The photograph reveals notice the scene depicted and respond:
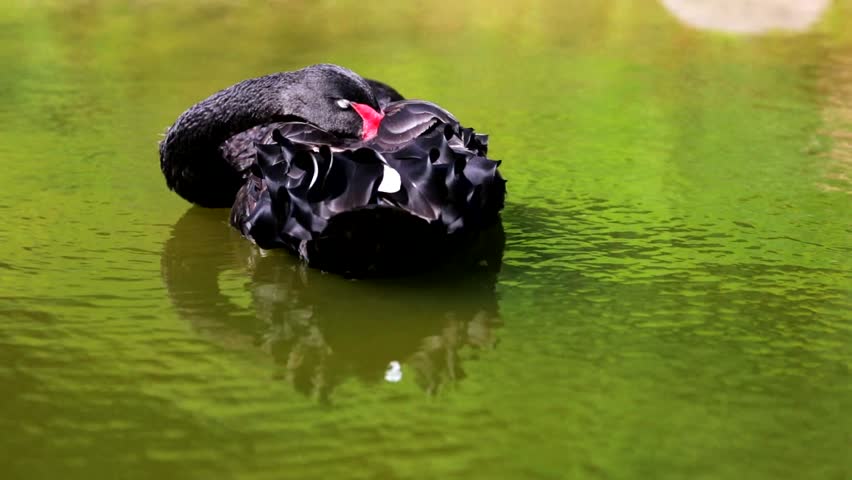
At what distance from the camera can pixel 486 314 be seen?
2.46 meters

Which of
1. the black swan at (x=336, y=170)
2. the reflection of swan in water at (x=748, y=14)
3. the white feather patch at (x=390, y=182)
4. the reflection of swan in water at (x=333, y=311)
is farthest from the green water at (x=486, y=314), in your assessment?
the reflection of swan in water at (x=748, y=14)

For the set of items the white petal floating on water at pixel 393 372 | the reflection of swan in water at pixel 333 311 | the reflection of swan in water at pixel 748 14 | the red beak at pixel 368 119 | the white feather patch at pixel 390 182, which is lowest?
the white petal floating on water at pixel 393 372

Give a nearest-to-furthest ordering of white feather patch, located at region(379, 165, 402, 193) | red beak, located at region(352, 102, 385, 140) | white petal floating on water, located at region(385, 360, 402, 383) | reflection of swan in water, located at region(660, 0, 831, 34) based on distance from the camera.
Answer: white petal floating on water, located at region(385, 360, 402, 383) → white feather patch, located at region(379, 165, 402, 193) → red beak, located at region(352, 102, 385, 140) → reflection of swan in water, located at region(660, 0, 831, 34)

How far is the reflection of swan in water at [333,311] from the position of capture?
2162mm

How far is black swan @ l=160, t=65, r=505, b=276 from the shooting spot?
2.42m

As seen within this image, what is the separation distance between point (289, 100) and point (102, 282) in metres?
0.71

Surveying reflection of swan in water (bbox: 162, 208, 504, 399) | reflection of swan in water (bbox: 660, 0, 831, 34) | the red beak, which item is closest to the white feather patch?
reflection of swan in water (bbox: 162, 208, 504, 399)

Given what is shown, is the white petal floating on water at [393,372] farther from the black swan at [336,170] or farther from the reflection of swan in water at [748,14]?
the reflection of swan in water at [748,14]

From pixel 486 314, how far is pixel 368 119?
0.67 metres

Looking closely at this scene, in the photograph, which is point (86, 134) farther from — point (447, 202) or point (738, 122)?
point (738, 122)

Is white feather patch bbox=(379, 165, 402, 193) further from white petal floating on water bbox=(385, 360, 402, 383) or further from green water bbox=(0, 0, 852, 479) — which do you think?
white petal floating on water bbox=(385, 360, 402, 383)

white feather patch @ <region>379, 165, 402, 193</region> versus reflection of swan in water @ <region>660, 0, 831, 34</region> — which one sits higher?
reflection of swan in water @ <region>660, 0, 831, 34</region>

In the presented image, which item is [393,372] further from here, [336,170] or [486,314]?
[336,170]

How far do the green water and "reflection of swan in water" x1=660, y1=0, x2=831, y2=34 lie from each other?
1.92 m
